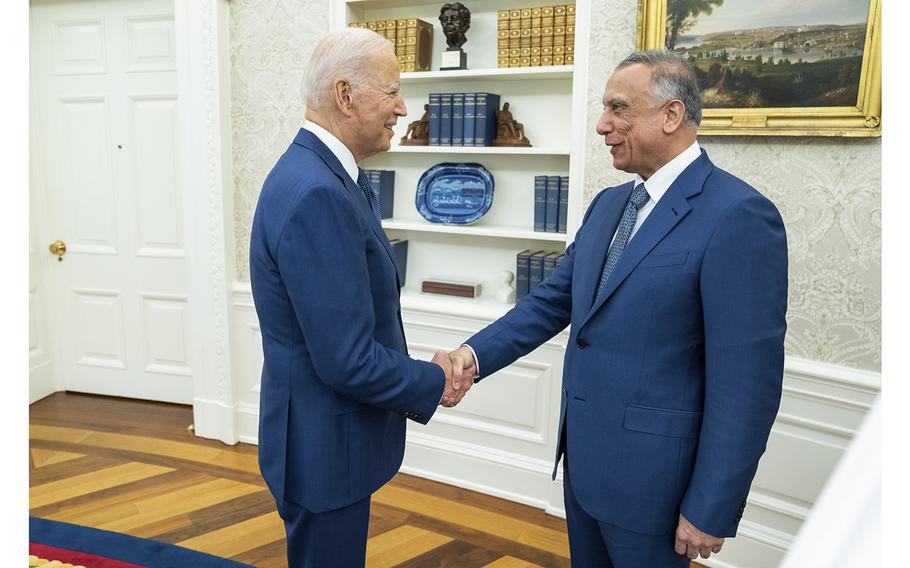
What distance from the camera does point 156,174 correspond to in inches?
158

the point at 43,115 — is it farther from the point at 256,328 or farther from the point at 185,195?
the point at 256,328

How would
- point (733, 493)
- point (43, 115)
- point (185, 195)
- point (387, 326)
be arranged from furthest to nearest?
point (43, 115) < point (185, 195) < point (387, 326) < point (733, 493)

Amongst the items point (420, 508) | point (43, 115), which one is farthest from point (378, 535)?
point (43, 115)

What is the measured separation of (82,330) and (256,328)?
150 centimetres

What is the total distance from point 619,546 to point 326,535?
0.69 meters

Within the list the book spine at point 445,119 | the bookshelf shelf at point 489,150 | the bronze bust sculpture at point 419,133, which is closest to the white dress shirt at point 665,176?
the bookshelf shelf at point 489,150

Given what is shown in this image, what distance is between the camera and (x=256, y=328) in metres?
3.64

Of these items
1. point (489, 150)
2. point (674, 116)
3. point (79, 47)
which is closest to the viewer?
point (674, 116)

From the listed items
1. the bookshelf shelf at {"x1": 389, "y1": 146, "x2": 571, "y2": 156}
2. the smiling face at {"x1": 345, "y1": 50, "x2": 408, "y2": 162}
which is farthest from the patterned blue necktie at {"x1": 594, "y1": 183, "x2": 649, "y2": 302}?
the bookshelf shelf at {"x1": 389, "y1": 146, "x2": 571, "y2": 156}

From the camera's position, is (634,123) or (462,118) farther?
(462,118)

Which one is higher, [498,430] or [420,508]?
[498,430]

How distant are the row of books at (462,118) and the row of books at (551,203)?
0.35 m

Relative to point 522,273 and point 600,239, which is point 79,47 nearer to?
point 522,273

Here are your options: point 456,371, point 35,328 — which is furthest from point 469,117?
point 35,328
